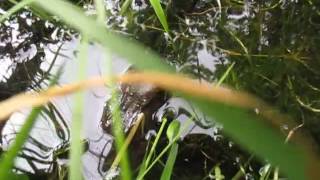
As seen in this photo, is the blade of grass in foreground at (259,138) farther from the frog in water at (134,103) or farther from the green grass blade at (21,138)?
the frog in water at (134,103)

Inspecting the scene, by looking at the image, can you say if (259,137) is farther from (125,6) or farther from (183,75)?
(125,6)

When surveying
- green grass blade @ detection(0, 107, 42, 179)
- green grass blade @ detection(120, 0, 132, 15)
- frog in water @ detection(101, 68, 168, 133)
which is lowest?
frog in water @ detection(101, 68, 168, 133)

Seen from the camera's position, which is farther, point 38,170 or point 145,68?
point 38,170

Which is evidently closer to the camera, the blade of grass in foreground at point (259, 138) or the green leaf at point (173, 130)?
the blade of grass in foreground at point (259, 138)

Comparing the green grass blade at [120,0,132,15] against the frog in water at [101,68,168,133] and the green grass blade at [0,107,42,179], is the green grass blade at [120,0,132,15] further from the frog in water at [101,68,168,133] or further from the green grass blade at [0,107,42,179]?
the green grass blade at [0,107,42,179]

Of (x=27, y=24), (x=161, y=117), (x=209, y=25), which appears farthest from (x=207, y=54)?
(x=27, y=24)

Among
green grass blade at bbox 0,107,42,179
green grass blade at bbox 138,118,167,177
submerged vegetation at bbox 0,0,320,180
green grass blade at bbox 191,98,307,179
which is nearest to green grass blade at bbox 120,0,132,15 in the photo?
submerged vegetation at bbox 0,0,320,180

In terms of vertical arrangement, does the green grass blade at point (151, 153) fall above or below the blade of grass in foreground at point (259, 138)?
below

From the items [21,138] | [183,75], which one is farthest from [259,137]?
[183,75]

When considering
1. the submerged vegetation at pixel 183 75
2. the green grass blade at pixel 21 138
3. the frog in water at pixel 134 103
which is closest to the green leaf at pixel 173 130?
the submerged vegetation at pixel 183 75

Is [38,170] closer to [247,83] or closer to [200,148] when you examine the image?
[200,148]

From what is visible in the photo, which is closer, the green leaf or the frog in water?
the green leaf
